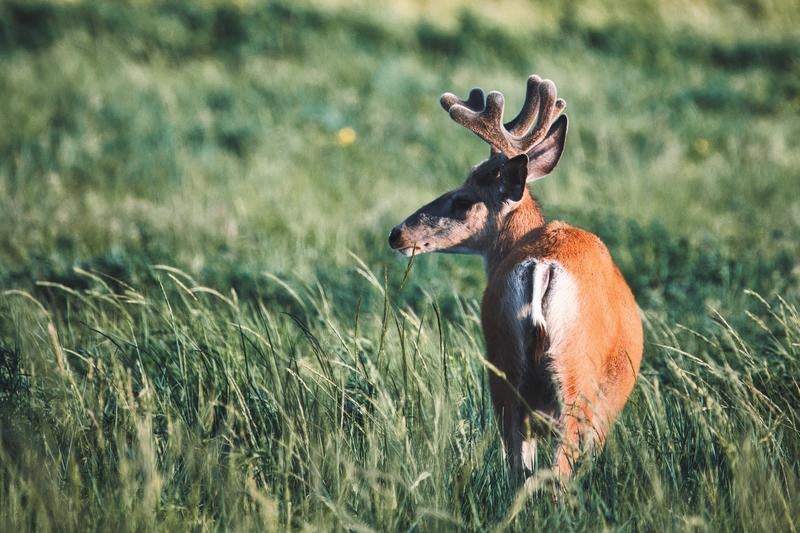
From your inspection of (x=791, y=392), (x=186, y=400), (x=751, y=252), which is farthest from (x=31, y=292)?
(x=751, y=252)

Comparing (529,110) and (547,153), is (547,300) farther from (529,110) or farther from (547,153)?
(529,110)

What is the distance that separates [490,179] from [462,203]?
0.57 feet

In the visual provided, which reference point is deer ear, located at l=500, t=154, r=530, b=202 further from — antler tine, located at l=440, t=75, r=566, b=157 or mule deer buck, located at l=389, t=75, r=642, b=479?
antler tine, located at l=440, t=75, r=566, b=157

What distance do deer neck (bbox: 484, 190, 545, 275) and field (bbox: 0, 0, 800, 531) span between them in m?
0.32

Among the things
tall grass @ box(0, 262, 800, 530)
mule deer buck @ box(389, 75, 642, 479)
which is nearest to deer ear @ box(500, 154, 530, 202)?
mule deer buck @ box(389, 75, 642, 479)

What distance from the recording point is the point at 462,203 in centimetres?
454

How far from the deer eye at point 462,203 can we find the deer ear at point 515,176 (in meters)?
0.25

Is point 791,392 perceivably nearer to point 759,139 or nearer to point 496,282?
point 496,282

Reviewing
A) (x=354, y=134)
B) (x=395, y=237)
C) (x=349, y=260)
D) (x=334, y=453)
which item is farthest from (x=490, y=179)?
(x=354, y=134)

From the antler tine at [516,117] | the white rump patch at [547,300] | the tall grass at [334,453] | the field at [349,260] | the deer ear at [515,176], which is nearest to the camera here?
the tall grass at [334,453]

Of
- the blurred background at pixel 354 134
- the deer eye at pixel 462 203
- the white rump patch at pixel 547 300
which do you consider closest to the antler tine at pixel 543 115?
the deer eye at pixel 462 203

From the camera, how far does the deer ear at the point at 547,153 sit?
4438mm

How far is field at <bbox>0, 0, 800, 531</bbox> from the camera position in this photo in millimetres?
2975

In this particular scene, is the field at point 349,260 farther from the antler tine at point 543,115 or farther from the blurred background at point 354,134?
the antler tine at point 543,115
